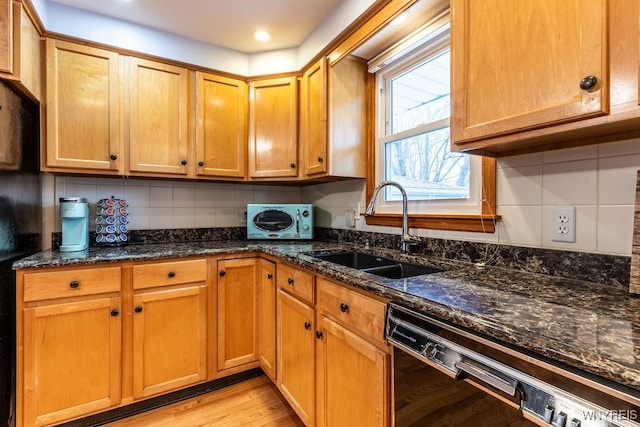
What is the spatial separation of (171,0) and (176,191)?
1258 millimetres

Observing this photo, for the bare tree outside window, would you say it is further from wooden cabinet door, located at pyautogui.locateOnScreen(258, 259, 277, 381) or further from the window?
wooden cabinet door, located at pyautogui.locateOnScreen(258, 259, 277, 381)

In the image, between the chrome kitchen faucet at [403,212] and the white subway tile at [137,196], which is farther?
the white subway tile at [137,196]

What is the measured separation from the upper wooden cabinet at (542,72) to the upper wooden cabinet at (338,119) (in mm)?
938

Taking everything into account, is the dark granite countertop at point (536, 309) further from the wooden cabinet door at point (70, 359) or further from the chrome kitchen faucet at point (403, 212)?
the wooden cabinet door at point (70, 359)

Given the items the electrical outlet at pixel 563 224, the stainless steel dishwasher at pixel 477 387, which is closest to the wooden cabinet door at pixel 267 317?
the stainless steel dishwasher at pixel 477 387

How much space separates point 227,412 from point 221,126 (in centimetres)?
187

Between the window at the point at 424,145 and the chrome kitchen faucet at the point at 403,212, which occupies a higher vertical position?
the window at the point at 424,145

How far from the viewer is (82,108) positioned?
6.07 ft

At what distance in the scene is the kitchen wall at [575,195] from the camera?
944 mm

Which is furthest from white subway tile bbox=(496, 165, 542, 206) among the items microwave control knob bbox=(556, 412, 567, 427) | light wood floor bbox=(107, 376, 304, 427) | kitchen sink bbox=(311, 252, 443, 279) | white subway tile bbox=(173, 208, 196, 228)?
white subway tile bbox=(173, 208, 196, 228)

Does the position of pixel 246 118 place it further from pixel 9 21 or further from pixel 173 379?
pixel 173 379

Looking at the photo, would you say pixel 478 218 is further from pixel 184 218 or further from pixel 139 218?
pixel 139 218

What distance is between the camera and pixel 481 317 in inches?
27.7

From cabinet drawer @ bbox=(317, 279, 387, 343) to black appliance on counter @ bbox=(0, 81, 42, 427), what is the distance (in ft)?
4.85
